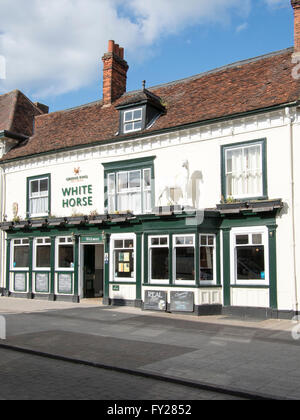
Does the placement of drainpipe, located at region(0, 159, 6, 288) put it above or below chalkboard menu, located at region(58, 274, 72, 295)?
above

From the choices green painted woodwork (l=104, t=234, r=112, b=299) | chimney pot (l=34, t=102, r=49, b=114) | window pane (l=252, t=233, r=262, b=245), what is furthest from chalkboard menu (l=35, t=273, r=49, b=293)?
chimney pot (l=34, t=102, r=49, b=114)

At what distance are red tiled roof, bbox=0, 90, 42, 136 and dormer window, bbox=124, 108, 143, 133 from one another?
7338 millimetres

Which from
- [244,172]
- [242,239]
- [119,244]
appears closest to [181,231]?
[242,239]

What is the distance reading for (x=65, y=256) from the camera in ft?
62.3

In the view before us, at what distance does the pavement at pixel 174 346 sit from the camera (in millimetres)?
6988

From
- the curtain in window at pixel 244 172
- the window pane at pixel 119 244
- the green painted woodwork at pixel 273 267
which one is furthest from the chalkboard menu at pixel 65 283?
the green painted woodwork at pixel 273 267

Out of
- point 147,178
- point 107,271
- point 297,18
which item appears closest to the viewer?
point 297,18

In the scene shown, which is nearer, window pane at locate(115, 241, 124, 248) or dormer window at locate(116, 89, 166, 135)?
window pane at locate(115, 241, 124, 248)

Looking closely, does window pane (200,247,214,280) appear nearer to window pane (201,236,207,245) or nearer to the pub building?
the pub building

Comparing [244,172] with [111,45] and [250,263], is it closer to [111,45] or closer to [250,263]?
[250,263]

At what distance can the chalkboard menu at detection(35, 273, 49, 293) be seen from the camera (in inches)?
762

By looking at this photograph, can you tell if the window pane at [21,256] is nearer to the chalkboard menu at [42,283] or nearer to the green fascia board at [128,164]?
the chalkboard menu at [42,283]

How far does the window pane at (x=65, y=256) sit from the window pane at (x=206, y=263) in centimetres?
657

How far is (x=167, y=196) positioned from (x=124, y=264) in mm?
3231
